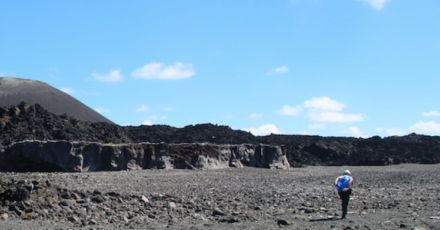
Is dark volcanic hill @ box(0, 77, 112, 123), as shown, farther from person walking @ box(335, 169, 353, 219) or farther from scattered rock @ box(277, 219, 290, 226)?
scattered rock @ box(277, 219, 290, 226)

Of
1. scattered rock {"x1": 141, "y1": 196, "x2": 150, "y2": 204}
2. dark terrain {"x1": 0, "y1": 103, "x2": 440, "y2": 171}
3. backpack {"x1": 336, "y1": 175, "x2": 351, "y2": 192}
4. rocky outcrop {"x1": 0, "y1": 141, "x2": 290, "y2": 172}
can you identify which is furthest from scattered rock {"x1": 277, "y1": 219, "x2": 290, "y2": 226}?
dark terrain {"x1": 0, "y1": 103, "x2": 440, "y2": 171}

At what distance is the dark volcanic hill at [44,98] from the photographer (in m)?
66.2

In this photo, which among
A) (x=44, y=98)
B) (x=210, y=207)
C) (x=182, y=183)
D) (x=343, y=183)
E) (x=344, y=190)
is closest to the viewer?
(x=344, y=190)

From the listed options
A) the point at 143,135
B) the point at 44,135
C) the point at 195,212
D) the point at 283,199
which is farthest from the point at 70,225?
the point at 143,135

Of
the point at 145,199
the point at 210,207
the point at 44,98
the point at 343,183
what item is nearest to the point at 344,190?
the point at 343,183

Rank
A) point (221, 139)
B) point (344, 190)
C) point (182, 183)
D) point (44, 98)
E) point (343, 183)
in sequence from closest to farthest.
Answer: point (344, 190) < point (343, 183) < point (182, 183) < point (221, 139) < point (44, 98)

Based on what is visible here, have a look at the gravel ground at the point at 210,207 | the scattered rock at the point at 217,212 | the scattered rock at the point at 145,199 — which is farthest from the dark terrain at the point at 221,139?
the scattered rock at the point at 217,212

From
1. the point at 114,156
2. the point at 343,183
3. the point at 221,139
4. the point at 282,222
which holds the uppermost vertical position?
the point at 221,139

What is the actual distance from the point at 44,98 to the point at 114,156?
37.7 meters

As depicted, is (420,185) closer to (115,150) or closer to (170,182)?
(170,182)

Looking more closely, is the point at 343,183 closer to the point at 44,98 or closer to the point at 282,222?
the point at 282,222

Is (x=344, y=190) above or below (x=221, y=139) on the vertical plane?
below

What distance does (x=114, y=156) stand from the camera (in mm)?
34969

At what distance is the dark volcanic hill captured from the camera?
66.2 metres
